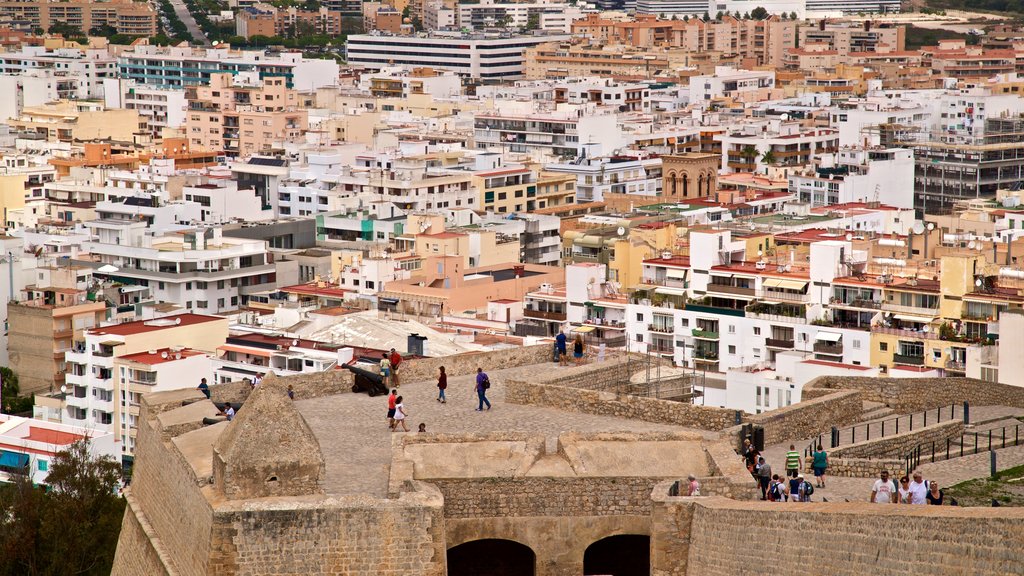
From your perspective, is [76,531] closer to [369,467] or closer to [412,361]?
[412,361]

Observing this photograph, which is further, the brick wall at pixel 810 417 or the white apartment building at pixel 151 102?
the white apartment building at pixel 151 102

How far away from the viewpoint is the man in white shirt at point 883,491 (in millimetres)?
13273

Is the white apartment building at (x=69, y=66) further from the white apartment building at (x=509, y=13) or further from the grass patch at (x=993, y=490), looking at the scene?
the grass patch at (x=993, y=490)

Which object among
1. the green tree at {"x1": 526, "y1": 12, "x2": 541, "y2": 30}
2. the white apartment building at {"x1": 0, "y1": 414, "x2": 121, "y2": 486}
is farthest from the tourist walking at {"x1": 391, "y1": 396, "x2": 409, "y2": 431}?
the green tree at {"x1": 526, "y1": 12, "x2": 541, "y2": 30}

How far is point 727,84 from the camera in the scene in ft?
317

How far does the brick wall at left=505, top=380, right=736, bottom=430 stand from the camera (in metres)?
15.9

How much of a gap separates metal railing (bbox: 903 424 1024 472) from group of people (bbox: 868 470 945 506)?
179 centimetres

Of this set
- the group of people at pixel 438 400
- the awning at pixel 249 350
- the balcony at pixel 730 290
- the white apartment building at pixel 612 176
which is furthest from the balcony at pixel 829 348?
the white apartment building at pixel 612 176

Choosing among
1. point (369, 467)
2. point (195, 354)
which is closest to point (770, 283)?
point (195, 354)

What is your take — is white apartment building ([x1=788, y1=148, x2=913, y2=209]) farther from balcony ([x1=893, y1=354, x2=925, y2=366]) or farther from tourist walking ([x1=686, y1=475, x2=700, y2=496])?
tourist walking ([x1=686, y1=475, x2=700, y2=496])

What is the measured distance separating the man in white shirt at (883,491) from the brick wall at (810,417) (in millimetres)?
2067

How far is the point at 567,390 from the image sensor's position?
1659 centimetres

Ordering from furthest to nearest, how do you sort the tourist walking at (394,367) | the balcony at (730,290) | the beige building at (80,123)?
the beige building at (80,123) < the balcony at (730,290) < the tourist walking at (394,367)

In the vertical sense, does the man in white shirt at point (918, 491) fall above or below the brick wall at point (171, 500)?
above
